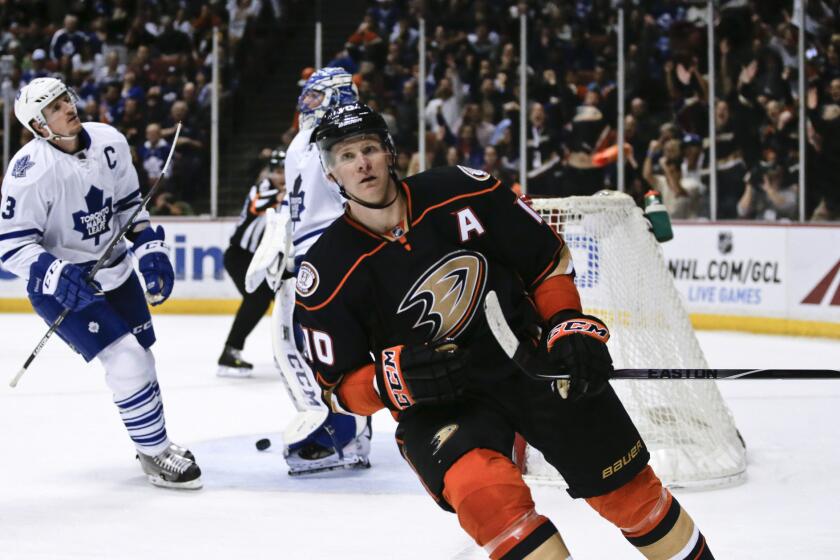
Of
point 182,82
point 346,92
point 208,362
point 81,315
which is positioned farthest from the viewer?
point 182,82

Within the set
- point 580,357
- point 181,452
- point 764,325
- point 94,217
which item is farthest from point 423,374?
point 764,325

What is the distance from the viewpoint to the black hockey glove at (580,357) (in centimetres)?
235

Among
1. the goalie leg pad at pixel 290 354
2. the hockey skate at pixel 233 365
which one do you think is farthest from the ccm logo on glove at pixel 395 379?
the hockey skate at pixel 233 365

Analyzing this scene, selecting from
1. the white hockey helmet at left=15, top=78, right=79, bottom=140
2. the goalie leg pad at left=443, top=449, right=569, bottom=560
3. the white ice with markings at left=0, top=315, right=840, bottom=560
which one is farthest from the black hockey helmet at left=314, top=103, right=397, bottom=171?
the white hockey helmet at left=15, top=78, right=79, bottom=140

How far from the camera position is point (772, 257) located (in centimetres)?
827

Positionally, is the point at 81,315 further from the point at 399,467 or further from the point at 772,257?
the point at 772,257

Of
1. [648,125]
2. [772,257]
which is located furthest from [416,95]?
[772,257]

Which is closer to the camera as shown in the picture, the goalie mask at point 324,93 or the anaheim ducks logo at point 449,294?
the anaheim ducks logo at point 449,294

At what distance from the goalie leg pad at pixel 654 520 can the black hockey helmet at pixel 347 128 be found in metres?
0.81

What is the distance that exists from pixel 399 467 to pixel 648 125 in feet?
16.4

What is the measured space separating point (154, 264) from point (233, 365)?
104 inches

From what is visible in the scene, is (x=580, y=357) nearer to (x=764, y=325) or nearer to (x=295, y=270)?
(x=295, y=270)

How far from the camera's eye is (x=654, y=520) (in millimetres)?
2430

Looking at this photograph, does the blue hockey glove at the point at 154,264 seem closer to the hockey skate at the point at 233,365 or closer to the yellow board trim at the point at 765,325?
the hockey skate at the point at 233,365
